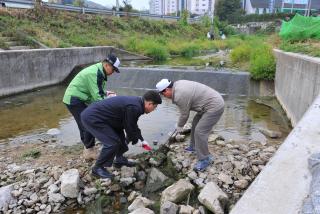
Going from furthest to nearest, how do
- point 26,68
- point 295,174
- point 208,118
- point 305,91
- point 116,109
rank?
point 26,68 < point 305,91 < point 208,118 < point 116,109 < point 295,174

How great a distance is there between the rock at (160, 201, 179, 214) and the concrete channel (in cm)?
145

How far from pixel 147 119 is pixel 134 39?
14.6 m

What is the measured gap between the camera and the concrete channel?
2.69 meters

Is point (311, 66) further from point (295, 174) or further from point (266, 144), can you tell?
point (295, 174)

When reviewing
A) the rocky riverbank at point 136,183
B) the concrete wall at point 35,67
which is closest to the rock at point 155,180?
the rocky riverbank at point 136,183

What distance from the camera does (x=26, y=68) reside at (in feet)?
38.1

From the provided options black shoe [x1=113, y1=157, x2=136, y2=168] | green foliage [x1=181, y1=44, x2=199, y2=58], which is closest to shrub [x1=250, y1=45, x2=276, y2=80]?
black shoe [x1=113, y1=157, x2=136, y2=168]

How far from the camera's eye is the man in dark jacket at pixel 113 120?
438 cm

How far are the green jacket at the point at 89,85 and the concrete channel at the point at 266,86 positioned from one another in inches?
115

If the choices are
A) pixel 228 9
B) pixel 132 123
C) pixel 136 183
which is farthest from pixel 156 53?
pixel 228 9

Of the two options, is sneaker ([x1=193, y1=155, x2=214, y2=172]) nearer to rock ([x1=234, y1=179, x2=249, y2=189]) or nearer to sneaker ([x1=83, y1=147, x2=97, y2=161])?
rock ([x1=234, y1=179, x2=249, y2=189])

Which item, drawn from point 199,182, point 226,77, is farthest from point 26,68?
point 199,182

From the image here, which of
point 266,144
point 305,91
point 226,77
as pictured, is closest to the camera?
point 266,144

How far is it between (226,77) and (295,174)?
32.7 ft
